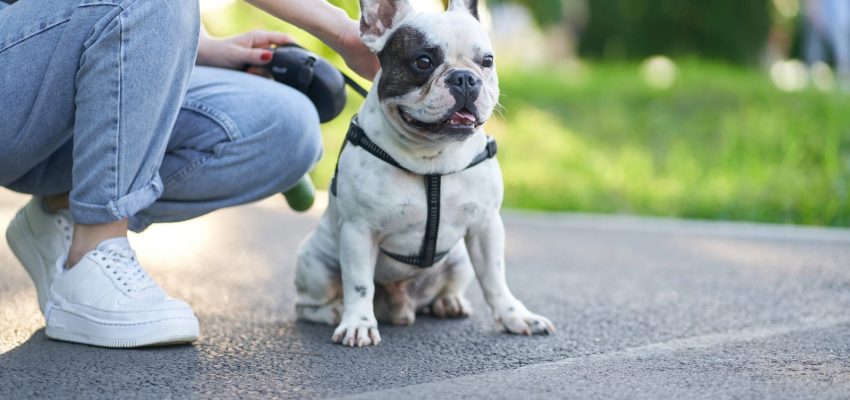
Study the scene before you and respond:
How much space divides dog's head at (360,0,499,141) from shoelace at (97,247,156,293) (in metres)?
0.73

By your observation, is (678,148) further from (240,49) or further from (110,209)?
(110,209)

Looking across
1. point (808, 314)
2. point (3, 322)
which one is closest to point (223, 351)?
point (3, 322)

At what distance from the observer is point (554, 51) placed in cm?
2152

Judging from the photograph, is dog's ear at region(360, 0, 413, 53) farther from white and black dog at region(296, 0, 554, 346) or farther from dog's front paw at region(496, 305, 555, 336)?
dog's front paw at region(496, 305, 555, 336)

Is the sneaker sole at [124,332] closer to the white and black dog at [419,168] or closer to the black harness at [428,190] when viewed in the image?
the white and black dog at [419,168]

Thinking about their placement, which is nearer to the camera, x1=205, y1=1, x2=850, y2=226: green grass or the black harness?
the black harness

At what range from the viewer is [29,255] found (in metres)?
2.81

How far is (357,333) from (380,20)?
2.66ft

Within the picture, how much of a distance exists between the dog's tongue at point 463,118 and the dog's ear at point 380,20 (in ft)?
1.03

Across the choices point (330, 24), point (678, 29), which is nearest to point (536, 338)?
point (330, 24)

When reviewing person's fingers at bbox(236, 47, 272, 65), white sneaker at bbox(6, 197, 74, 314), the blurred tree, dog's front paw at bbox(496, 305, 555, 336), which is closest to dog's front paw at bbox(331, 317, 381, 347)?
dog's front paw at bbox(496, 305, 555, 336)

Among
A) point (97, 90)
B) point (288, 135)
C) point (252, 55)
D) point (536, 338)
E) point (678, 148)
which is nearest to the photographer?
point (97, 90)

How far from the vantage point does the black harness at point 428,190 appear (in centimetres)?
259

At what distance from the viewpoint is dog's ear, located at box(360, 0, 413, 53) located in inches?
102
